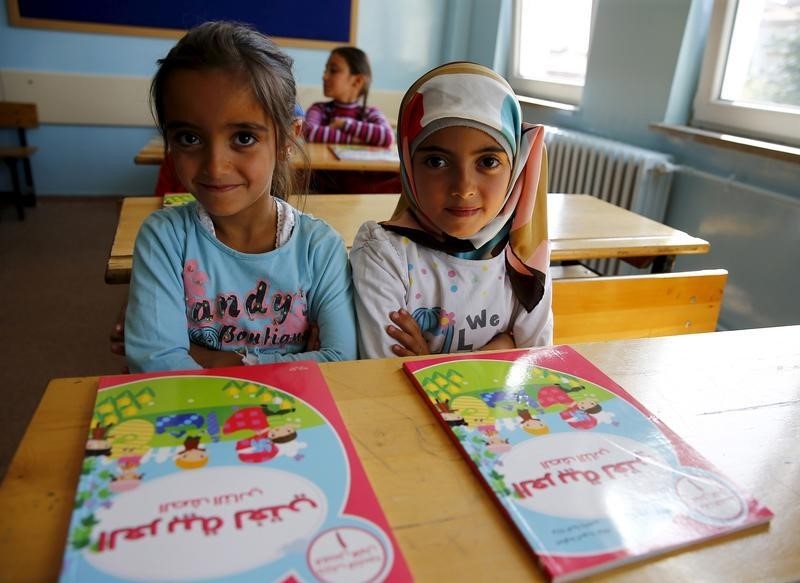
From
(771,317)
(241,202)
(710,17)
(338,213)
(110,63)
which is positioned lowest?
(771,317)

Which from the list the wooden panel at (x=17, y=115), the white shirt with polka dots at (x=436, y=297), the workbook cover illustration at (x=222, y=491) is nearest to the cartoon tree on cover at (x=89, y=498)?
the workbook cover illustration at (x=222, y=491)

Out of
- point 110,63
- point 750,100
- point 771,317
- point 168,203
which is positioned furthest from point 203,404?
point 110,63

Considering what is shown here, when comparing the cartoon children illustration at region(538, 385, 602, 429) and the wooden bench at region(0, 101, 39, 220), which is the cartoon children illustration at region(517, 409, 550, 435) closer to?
the cartoon children illustration at region(538, 385, 602, 429)

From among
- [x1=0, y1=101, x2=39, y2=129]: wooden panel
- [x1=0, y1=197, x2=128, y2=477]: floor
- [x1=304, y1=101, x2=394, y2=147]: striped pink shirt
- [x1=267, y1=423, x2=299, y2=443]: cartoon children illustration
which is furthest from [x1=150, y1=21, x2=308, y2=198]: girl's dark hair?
[x1=0, y1=101, x2=39, y2=129]: wooden panel

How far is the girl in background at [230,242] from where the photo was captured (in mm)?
973

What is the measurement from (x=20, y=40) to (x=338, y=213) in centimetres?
356

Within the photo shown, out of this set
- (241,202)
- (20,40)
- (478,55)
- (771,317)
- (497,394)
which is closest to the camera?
(497,394)

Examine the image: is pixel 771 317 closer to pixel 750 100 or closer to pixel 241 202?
pixel 750 100

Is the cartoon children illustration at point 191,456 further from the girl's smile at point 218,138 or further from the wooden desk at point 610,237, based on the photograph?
the wooden desk at point 610,237

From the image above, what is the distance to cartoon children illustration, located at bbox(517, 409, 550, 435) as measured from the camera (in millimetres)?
652

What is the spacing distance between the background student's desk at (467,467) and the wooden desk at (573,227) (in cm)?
81

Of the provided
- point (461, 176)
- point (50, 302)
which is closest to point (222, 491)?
point (461, 176)

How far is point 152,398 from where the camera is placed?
2.16 feet

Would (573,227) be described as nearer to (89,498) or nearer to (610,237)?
(610,237)
